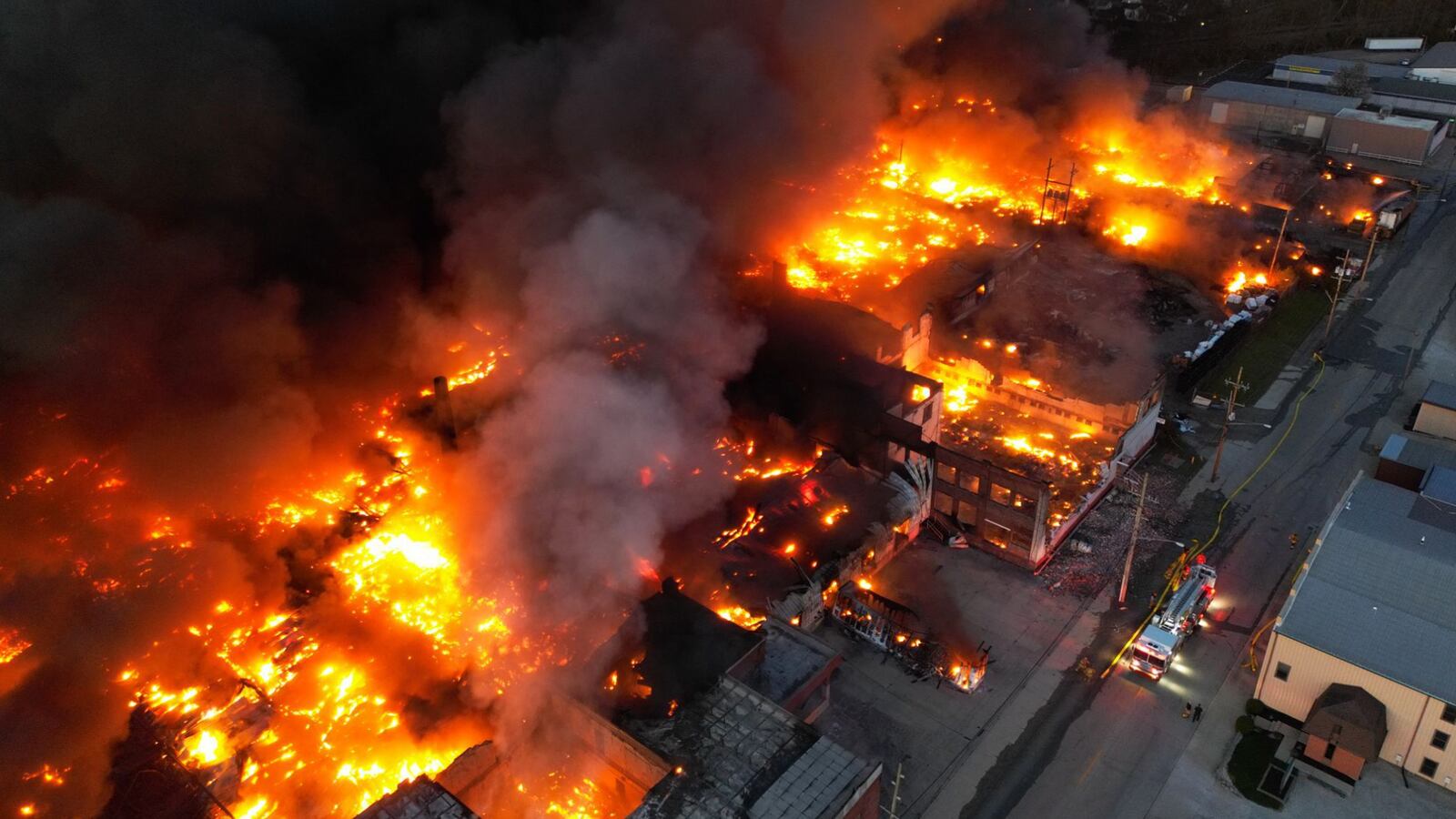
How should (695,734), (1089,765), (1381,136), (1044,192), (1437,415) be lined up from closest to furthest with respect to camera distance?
(695,734)
(1089,765)
(1437,415)
(1044,192)
(1381,136)

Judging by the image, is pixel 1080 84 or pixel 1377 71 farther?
pixel 1377 71

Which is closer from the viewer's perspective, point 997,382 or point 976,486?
point 976,486

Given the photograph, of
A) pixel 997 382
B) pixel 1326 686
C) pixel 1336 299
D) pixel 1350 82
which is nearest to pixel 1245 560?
pixel 1326 686

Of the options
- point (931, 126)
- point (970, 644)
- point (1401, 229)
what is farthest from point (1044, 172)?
point (970, 644)

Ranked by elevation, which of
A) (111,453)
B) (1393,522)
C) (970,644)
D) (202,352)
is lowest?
(970,644)

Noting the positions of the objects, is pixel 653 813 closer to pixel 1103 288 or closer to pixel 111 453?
pixel 111 453

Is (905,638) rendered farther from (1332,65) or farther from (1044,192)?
(1332,65)

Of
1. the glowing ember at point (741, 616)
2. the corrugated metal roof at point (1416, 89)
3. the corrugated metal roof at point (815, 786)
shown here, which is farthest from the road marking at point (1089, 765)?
the corrugated metal roof at point (1416, 89)
